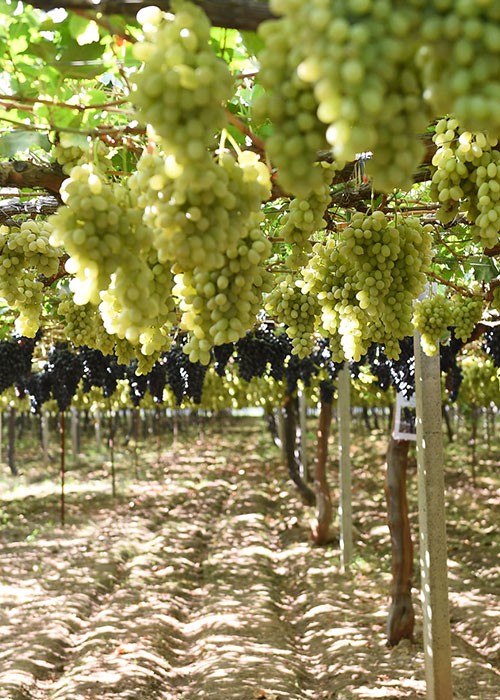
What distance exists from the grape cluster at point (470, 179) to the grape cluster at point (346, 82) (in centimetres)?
74

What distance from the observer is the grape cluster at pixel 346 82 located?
929 mm

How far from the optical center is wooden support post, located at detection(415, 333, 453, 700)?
16.5ft

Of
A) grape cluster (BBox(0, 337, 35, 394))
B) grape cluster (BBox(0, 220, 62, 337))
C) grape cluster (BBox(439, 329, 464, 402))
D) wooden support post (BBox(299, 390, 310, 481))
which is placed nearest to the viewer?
grape cluster (BBox(0, 220, 62, 337))

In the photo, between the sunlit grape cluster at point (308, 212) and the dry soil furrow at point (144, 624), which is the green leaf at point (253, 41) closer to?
the sunlit grape cluster at point (308, 212)

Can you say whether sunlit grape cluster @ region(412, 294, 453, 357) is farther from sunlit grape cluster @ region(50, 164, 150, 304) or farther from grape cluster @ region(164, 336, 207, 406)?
grape cluster @ region(164, 336, 207, 406)

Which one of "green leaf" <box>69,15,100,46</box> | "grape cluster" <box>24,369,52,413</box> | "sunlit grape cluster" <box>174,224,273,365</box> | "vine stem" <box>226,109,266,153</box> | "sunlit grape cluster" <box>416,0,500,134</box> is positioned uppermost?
"green leaf" <box>69,15,100,46</box>

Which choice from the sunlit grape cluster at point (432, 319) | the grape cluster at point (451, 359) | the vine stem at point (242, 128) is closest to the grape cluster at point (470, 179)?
the vine stem at point (242, 128)

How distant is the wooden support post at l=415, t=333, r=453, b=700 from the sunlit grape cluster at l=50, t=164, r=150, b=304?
413 centimetres

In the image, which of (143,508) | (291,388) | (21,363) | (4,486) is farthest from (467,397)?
(21,363)

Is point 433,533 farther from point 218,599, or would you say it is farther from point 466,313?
point 218,599

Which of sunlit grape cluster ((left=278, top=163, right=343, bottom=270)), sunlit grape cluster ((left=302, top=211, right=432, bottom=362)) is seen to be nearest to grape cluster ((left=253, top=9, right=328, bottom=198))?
sunlit grape cluster ((left=278, top=163, right=343, bottom=270))

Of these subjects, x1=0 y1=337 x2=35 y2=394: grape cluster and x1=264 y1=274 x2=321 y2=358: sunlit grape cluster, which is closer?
x1=264 y1=274 x2=321 y2=358: sunlit grape cluster

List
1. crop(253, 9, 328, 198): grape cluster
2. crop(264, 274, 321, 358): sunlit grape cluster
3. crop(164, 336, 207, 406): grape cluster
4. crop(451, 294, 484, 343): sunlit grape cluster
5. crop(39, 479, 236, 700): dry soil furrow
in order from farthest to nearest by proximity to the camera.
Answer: crop(164, 336, 207, 406): grape cluster < crop(39, 479, 236, 700): dry soil furrow < crop(451, 294, 484, 343): sunlit grape cluster < crop(264, 274, 321, 358): sunlit grape cluster < crop(253, 9, 328, 198): grape cluster

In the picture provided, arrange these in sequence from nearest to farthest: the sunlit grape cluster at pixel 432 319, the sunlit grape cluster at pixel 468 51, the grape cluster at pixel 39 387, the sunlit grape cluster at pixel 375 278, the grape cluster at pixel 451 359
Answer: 1. the sunlit grape cluster at pixel 468 51
2. the sunlit grape cluster at pixel 375 278
3. the sunlit grape cluster at pixel 432 319
4. the grape cluster at pixel 451 359
5. the grape cluster at pixel 39 387
